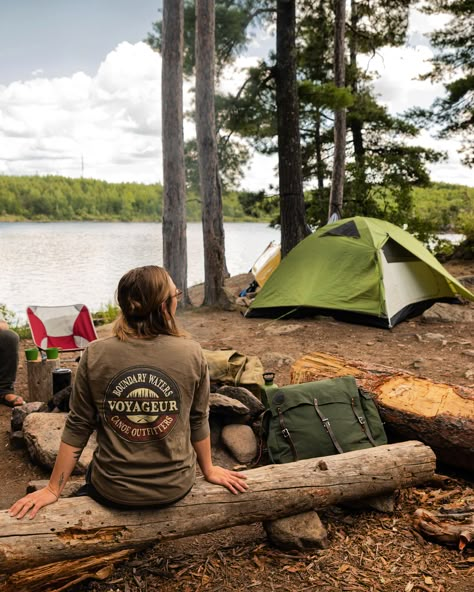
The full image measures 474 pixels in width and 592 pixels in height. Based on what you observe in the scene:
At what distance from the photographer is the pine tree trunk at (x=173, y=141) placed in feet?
31.4

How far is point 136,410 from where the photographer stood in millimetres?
2354

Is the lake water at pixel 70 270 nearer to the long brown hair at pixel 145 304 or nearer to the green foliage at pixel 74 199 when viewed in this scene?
the long brown hair at pixel 145 304

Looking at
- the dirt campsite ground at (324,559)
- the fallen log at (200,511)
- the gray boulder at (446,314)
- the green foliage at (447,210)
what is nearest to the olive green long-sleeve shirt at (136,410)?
the fallen log at (200,511)

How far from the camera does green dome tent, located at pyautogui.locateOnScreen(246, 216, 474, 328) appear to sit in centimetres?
796

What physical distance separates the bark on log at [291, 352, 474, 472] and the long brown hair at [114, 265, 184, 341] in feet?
6.37

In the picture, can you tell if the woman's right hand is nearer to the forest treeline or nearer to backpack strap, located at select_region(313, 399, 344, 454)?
backpack strap, located at select_region(313, 399, 344, 454)

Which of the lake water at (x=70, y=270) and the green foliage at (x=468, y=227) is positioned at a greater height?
the green foliage at (x=468, y=227)

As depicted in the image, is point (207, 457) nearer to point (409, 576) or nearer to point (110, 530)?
point (110, 530)

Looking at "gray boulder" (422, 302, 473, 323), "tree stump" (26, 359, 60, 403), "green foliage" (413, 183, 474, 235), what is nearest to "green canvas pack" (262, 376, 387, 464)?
"tree stump" (26, 359, 60, 403)

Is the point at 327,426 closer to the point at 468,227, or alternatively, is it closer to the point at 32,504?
the point at 32,504

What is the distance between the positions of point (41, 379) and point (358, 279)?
4.61 meters

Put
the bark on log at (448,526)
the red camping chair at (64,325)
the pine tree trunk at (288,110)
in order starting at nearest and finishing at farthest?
the bark on log at (448,526)
the red camping chair at (64,325)
the pine tree trunk at (288,110)

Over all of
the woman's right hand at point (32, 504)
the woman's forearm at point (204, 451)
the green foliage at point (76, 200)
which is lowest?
the woman's right hand at point (32, 504)

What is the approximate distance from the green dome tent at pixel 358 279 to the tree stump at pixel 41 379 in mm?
4104
